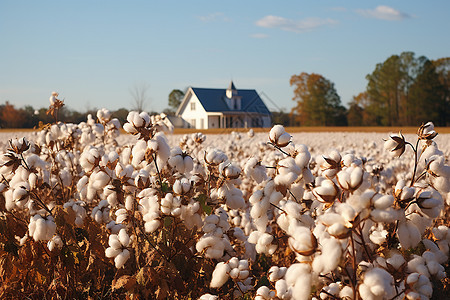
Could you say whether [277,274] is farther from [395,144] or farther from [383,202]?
[383,202]

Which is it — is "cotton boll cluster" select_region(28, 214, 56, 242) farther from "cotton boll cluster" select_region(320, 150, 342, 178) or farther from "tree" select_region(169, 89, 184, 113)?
"tree" select_region(169, 89, 184, 113)

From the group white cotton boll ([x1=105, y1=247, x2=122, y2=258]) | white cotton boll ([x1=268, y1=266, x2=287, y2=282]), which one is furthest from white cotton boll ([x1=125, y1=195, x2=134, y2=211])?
white cotton boll ([x1=268, y1=266, x2=287, y2=282])

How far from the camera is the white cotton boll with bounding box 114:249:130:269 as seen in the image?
122 inches

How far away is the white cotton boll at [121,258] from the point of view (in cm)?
310

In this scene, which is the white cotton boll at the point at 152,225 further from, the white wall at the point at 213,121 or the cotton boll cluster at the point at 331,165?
the white wall at the point at 213,121

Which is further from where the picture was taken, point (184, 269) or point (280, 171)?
point (184, 269)

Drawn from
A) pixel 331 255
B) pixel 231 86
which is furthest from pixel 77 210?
pixel 231 86

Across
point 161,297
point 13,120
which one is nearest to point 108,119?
point 161,297

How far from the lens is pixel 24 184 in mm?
3652

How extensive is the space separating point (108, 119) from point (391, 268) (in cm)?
482

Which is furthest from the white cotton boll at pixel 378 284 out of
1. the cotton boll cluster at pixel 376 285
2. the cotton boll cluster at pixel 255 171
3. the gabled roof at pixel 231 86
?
the gabled roof at pixel 231 86

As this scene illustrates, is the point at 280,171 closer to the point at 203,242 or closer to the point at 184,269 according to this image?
the point at 203,242

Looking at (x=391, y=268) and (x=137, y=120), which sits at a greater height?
(x=137, y=120)

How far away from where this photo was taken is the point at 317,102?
6347 cm
